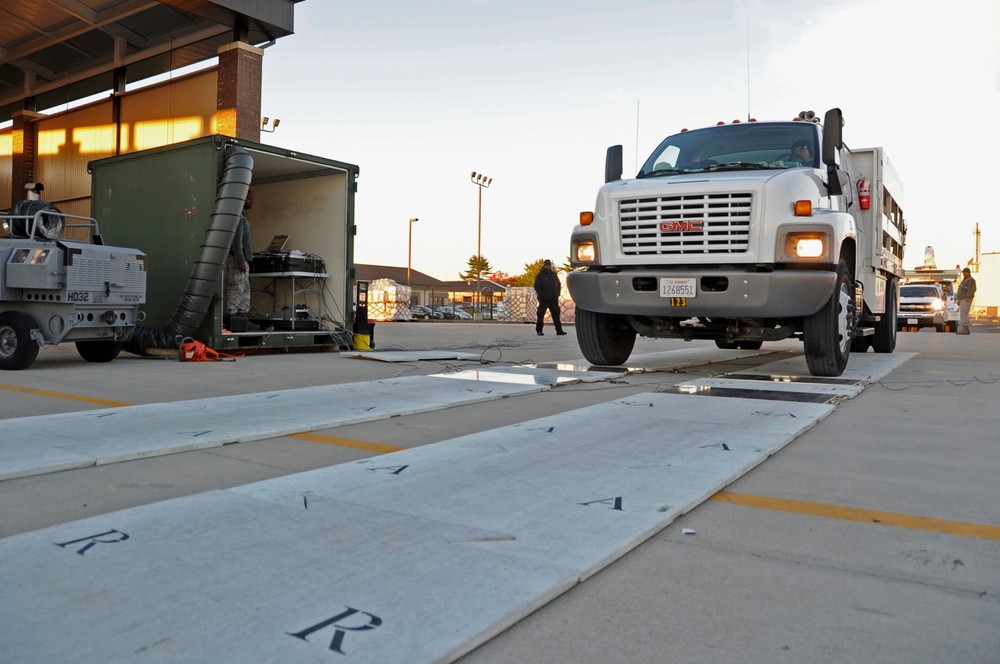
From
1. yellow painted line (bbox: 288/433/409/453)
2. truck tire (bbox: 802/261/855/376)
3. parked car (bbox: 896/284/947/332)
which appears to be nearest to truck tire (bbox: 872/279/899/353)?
truck tire (bbox: 802/261/855/376)

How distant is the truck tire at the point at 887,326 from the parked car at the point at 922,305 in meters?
15.8

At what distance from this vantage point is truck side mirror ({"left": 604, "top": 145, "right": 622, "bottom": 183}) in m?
8.31

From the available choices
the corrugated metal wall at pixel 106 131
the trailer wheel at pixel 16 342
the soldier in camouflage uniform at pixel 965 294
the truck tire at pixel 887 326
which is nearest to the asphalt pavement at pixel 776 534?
the trailer wheel at pixel 16 342

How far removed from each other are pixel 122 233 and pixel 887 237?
10818 mm

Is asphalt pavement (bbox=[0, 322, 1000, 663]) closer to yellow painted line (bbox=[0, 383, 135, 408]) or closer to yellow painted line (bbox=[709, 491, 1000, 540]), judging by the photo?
yellow painted line (bbox=[709, 491, 1000, 540])

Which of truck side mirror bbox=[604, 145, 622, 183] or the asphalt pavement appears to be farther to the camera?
truck side mirror bbox=[604, 145, 622, 183]

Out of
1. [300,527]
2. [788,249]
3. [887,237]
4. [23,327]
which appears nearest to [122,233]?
[23,327]

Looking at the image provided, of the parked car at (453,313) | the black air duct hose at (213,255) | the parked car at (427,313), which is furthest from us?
the parked car at (453,313)

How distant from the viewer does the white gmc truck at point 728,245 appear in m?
6.65

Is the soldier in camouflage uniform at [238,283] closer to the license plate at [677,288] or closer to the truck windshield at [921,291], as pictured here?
the license plate at [677,288]

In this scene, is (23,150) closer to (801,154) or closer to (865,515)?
(801,154)

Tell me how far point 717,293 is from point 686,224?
691 mm

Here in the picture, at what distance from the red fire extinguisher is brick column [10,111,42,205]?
20318 mm

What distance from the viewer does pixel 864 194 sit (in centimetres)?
973
